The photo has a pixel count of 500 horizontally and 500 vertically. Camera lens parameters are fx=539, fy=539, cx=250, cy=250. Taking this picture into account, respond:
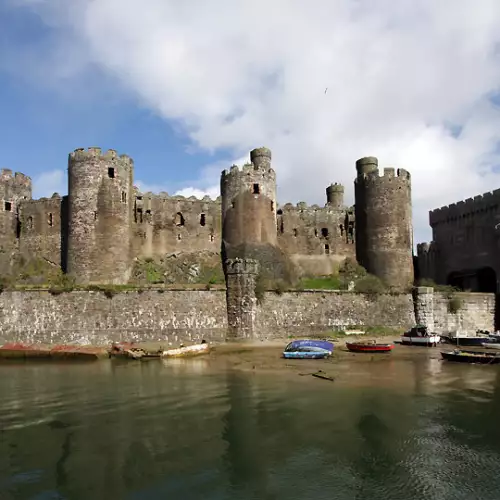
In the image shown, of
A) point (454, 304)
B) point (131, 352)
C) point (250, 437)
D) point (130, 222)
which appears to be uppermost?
point (130, 222)

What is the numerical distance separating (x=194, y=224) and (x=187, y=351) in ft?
43.8

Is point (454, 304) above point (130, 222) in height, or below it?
below

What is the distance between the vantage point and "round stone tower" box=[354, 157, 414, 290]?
126 ft

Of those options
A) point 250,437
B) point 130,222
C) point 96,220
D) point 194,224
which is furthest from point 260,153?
point 250,437

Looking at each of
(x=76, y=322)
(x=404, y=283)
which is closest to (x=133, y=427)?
(x=76, y=322)

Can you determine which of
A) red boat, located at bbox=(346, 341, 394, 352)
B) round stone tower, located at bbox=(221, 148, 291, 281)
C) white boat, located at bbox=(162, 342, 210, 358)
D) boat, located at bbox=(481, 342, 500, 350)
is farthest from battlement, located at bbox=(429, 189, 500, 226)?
white boat, located at bbox=(162, 342, 210, 358)

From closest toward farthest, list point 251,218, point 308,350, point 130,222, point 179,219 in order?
point 308,350 < point 130,222 < point 251,218 < point 179,219

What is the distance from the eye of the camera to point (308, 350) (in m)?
26.2

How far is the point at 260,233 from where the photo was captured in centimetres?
3628

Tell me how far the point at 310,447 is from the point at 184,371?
11098 mm

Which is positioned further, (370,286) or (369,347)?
(370,286)

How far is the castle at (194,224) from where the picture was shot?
33.0 metres

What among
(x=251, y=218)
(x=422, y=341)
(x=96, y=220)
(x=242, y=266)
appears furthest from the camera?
(x=251, y=218)

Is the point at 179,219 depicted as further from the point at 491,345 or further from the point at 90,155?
the point at 491,345
